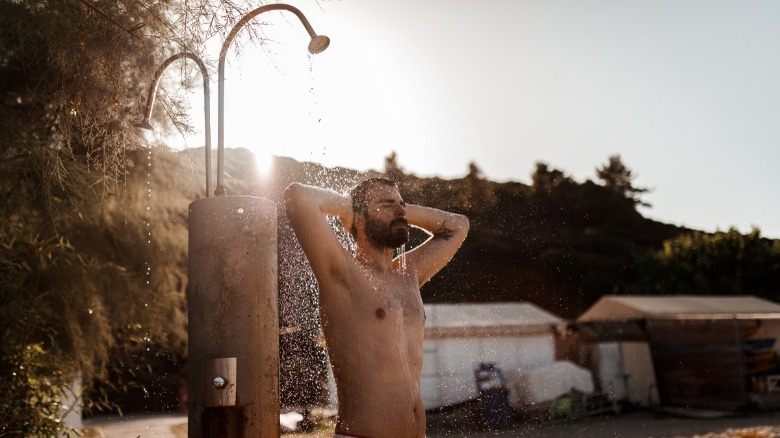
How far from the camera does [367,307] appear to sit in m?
3.01

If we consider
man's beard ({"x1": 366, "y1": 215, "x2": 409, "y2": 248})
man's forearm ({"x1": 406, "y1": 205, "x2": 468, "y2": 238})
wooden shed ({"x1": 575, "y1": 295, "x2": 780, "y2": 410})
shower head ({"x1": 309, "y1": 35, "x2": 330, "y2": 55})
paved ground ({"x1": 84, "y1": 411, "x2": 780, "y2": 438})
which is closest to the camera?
man's beard ({"x1": 366, "y1": 215, "x2": 409, "y2": 248})

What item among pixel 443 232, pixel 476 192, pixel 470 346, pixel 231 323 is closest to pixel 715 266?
pixel 470 346

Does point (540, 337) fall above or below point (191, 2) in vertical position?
below

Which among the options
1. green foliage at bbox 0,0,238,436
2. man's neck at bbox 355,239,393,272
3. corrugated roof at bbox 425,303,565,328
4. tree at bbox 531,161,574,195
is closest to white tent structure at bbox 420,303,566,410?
corrugated roof at bbox 425,303,565,328

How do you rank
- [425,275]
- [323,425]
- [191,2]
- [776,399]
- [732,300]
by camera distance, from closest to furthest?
[425,275], [191,2], [323,425], [776,399], [732,300]

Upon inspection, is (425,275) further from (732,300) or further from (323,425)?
(732,300)

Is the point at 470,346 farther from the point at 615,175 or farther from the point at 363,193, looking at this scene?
the point at 615,175

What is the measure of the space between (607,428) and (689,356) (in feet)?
15.2

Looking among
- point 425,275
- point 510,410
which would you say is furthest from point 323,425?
point 425,275

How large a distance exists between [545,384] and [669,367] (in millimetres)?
4620

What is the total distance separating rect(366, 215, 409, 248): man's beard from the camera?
3068 millimetres

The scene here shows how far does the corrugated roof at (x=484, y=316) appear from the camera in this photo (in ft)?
56.5

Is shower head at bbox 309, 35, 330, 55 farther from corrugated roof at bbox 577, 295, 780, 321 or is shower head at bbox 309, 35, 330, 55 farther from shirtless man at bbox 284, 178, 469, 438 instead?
corrugated roof at bbox 577, 295, 780, 321

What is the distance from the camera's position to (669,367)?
18.9 meters
